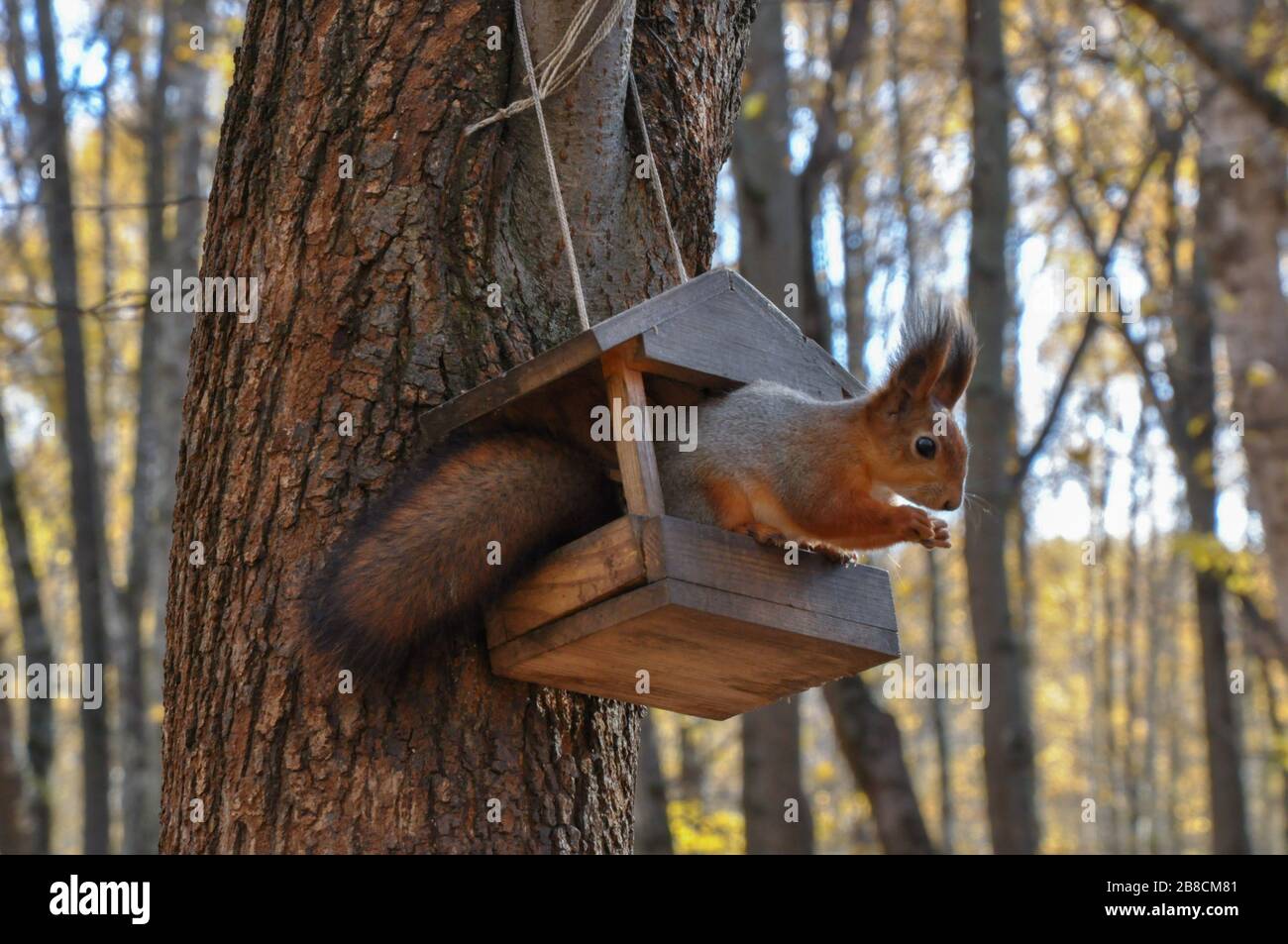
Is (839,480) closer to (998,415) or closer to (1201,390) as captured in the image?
(998,415)

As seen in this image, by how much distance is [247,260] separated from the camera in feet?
9.73

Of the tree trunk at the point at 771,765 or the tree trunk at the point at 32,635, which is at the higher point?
the tree trunk at the point at 32,635

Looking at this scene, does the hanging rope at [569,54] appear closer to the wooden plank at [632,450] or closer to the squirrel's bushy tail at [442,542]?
the wooden plank at [632,450]

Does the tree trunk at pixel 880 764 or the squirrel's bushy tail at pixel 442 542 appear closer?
the squirrel's bushy tail at pixel 442 542

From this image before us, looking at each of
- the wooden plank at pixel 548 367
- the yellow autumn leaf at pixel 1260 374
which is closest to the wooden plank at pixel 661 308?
the wooden plank at pixel 548 367

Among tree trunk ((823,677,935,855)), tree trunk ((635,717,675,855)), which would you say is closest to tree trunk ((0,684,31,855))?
tree trunk ((635,717,675,855))

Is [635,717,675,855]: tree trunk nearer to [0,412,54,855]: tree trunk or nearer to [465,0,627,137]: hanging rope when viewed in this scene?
[0,412,54,855]: tree trunk

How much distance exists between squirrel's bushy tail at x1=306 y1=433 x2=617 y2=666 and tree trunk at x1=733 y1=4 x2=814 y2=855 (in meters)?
5.33

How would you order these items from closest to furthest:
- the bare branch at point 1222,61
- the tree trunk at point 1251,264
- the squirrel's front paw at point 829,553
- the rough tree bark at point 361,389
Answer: the rough tree bark at point 361,389, the squirrel's front paw at point 829,553, the bare branch at point 1222,61, the tree trunk at point 1251,264

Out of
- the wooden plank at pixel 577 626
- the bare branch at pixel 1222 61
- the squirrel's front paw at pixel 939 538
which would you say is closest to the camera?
the wooden plank at pixel 577 626

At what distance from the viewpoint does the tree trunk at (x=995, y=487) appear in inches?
294

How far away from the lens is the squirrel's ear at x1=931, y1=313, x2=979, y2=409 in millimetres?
3135

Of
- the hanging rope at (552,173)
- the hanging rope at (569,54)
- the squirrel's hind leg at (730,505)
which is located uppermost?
the hanging rope at (569,54)

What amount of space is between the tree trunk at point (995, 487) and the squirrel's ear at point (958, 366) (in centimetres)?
399
